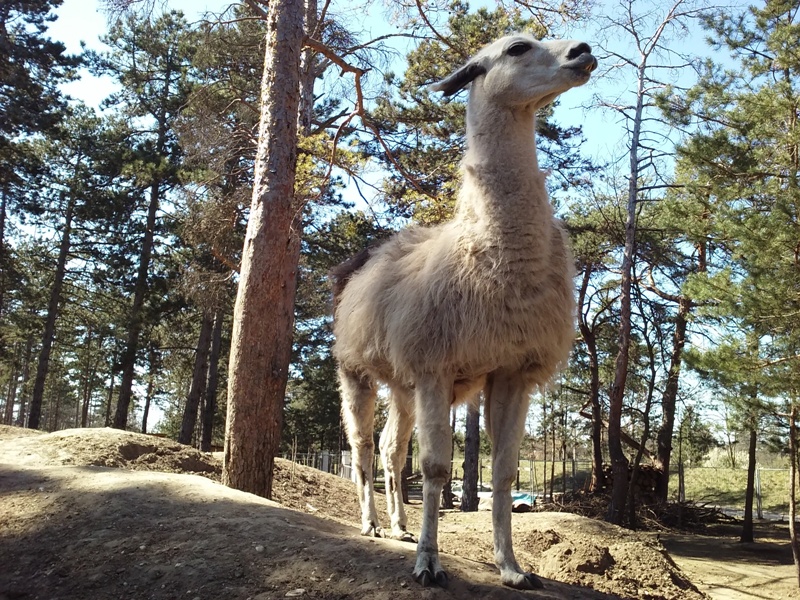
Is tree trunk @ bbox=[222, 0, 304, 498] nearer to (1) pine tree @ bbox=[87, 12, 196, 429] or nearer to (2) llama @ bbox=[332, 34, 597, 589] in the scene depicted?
(2) llama @ bbox=[332, 34, 597, 589]

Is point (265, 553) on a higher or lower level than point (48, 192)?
lower

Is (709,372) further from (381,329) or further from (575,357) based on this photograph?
(575,357)

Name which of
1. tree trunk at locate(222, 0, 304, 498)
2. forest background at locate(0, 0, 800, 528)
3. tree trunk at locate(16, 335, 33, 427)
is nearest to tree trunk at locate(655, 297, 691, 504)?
forest background at locate(0, 0, 800, 528)

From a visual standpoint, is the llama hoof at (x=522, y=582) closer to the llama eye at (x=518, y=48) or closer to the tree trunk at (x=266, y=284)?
the llama eye at (x=518, y=48)

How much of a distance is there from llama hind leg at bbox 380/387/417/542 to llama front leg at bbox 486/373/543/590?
111cm

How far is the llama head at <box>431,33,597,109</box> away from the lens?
418 cm

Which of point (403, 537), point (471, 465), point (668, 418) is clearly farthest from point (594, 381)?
point (403, 537)

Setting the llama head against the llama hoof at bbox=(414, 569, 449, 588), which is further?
the llama head

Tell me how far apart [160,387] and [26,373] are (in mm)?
9902

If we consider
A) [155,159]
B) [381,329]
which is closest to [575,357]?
[155,159]

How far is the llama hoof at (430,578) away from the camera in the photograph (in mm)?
3619

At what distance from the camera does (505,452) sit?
429 cm

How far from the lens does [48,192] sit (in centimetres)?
2555

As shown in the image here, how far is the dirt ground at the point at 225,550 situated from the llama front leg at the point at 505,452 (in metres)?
0.13
